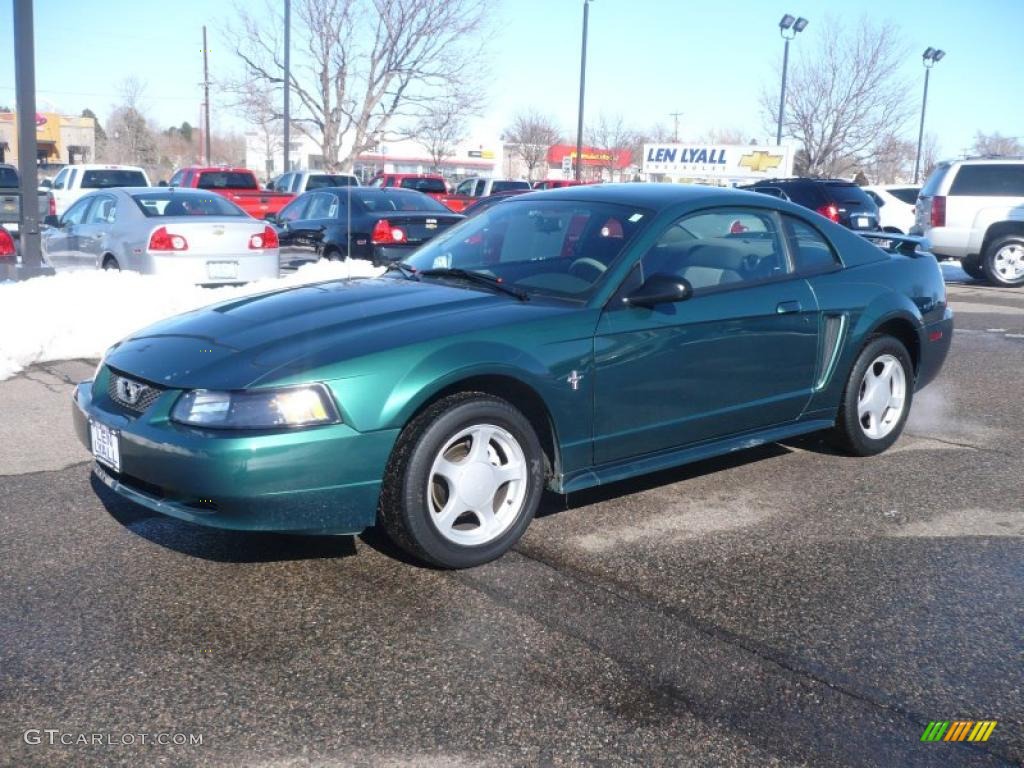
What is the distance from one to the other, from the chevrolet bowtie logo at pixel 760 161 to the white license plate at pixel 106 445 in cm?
3410

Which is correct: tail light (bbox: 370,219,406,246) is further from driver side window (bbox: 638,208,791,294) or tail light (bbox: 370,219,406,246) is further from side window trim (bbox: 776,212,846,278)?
driver side window (bbox: 638,208,791,294)

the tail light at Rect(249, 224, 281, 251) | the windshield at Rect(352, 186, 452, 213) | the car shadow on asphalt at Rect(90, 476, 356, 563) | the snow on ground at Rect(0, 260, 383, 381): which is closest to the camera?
the car shadow on asphalt at Rect(90, 476, 356, 563)

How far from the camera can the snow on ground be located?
26.4 feet

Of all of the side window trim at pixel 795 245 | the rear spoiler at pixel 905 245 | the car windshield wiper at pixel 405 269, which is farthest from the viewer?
the rear spoiler at pixel 905 245

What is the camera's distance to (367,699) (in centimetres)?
301

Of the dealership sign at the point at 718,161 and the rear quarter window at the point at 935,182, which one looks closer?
the rear quarter window at the point at 935,182

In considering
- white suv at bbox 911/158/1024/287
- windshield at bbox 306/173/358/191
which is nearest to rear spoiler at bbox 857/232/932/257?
white suv at bbox 911/158/1024/287

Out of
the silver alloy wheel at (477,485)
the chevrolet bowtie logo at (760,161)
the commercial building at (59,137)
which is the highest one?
the commercial building at (59,137)

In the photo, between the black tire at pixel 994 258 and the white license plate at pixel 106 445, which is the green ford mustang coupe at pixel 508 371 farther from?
the black tire at pixel 994 258

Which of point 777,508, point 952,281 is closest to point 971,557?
point 777,508

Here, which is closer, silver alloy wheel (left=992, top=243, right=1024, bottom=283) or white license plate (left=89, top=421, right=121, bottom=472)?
white license plate (left=89, top=421, right=121, bottom=472)

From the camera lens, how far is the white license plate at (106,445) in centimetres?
389

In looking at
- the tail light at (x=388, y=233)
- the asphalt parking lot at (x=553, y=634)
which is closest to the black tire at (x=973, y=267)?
the tail light at (x=388, y=233)

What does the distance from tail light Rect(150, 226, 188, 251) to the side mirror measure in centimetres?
755
